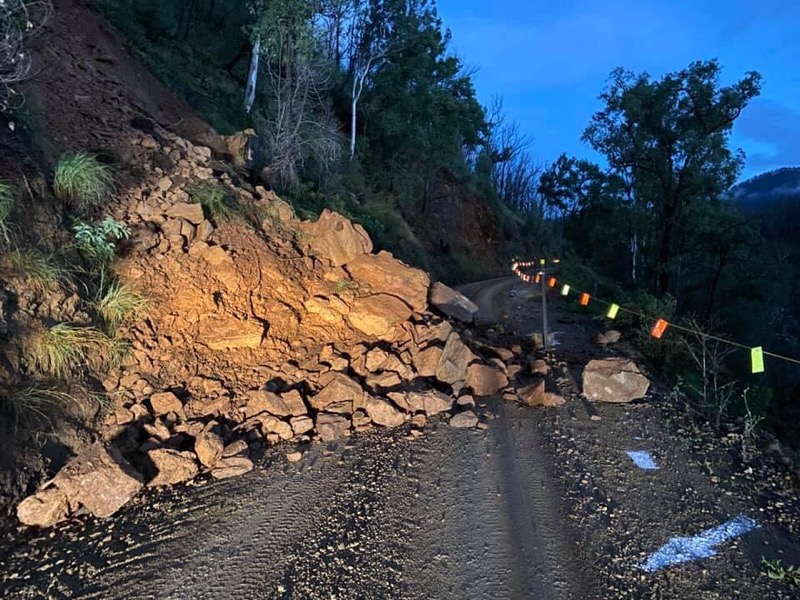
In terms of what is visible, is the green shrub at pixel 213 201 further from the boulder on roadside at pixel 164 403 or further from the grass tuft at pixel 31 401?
the grass tuft at pixel 31 401

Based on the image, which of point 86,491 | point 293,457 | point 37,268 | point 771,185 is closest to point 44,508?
point 86,491

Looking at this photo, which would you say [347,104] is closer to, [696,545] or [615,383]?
[615,383]

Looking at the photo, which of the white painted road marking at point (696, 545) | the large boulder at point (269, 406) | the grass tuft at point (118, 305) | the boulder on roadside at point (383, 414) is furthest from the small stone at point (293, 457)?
the white painted road marking at point (696, 545)

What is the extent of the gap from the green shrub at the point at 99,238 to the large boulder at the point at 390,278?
3.02 metres

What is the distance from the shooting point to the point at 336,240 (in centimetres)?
697

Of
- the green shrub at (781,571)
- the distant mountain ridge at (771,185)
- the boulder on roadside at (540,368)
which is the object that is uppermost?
the distant mountain ridge at (771,185)

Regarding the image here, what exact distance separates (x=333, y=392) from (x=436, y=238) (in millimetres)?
19928

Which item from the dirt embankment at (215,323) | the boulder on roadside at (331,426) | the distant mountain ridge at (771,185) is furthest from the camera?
the distant mountain ridge at (771,185)

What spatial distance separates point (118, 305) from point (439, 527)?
4.05 m

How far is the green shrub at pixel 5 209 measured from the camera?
4.36 m

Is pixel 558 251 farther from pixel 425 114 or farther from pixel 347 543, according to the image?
pixel 347 543

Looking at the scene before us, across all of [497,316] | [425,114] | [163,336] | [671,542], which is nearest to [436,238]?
[425,114]

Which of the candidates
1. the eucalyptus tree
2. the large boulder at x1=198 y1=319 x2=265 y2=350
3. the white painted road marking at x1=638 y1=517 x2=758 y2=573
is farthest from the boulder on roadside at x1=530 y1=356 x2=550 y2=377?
the eucalyptus tree

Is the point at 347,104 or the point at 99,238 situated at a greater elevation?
the point at 347,104
